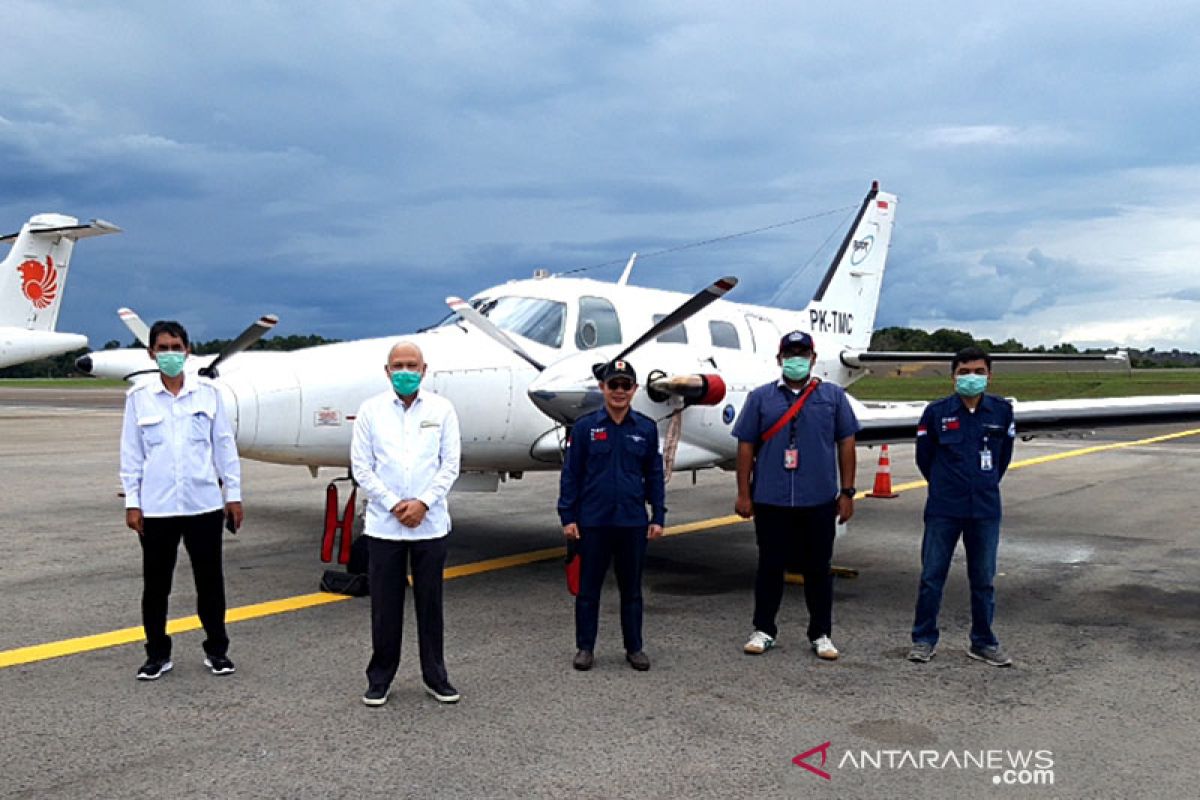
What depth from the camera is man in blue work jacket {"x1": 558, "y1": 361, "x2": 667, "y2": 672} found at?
18.6 ft

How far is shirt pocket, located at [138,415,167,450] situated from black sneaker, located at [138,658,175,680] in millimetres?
1142

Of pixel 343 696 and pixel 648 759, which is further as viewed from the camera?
pixel 343 696

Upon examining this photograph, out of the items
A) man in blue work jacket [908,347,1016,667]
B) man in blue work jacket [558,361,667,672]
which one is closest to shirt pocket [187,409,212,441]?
man in blue work jacket [558,361,667,672]

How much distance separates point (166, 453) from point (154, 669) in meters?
1.15

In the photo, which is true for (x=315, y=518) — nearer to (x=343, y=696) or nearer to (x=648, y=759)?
(x=343, y=696)

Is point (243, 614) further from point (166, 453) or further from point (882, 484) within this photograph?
point (882, 484)

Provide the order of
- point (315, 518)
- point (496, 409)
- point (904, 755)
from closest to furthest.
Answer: point (904, 755) → point (496, 409) → point (315, 518)

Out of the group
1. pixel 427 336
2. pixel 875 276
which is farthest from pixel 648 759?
pixel 875 276

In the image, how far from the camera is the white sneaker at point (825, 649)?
5883 millimetres

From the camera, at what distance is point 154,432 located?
208 inches

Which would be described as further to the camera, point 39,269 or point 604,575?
point 39,269

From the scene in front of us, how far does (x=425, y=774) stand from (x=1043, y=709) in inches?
120

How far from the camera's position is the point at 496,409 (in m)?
8.09

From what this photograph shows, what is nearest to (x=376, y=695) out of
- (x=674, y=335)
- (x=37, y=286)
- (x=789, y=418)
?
(x=789, y=418)
